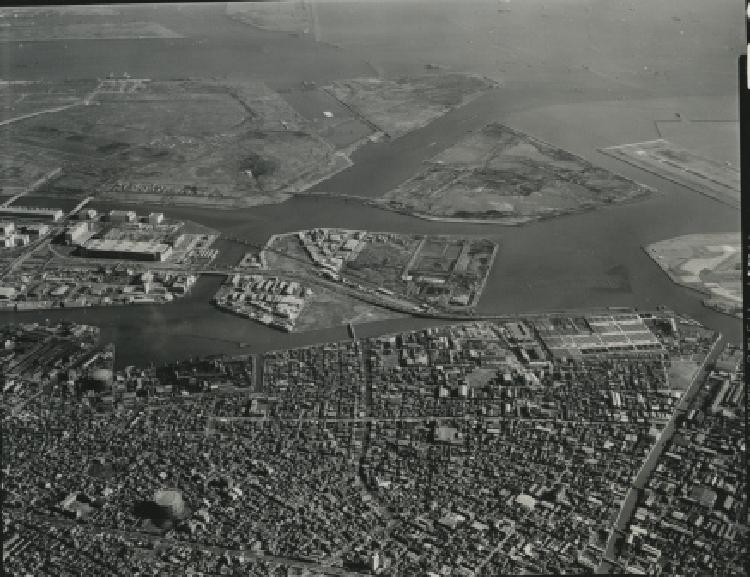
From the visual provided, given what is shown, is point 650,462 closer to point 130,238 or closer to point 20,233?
point 130,238

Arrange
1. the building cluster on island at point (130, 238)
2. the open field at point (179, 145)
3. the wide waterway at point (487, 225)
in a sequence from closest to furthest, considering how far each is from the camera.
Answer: the wide waterway at point (487, 225) < the building cluster on island at point (130, 238) < the open field at point (179, 145)

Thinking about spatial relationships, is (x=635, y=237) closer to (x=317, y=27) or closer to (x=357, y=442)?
(x=357, y=442)

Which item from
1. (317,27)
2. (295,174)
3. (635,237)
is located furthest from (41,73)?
(635,237)

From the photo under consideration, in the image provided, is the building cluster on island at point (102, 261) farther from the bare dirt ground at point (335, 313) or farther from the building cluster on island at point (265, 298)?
the bare dirt ground at point (335, 313)

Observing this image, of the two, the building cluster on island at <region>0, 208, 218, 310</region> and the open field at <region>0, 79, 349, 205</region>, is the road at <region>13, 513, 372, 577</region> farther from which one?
the open field at <region>0, 79, 349, 205</region>

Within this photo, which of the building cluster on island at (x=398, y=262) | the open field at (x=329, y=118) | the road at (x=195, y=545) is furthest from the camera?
the open field at (x=329, y=118)

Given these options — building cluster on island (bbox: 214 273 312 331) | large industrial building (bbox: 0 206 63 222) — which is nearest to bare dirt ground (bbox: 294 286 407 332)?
building cluster on island (bbox: 214 273 312 331)

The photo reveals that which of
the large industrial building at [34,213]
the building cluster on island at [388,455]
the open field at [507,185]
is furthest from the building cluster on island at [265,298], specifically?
the large industrial building at [34,213]

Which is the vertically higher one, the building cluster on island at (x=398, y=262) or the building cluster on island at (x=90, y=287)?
the building cluster on island at (x=398, y=262)
